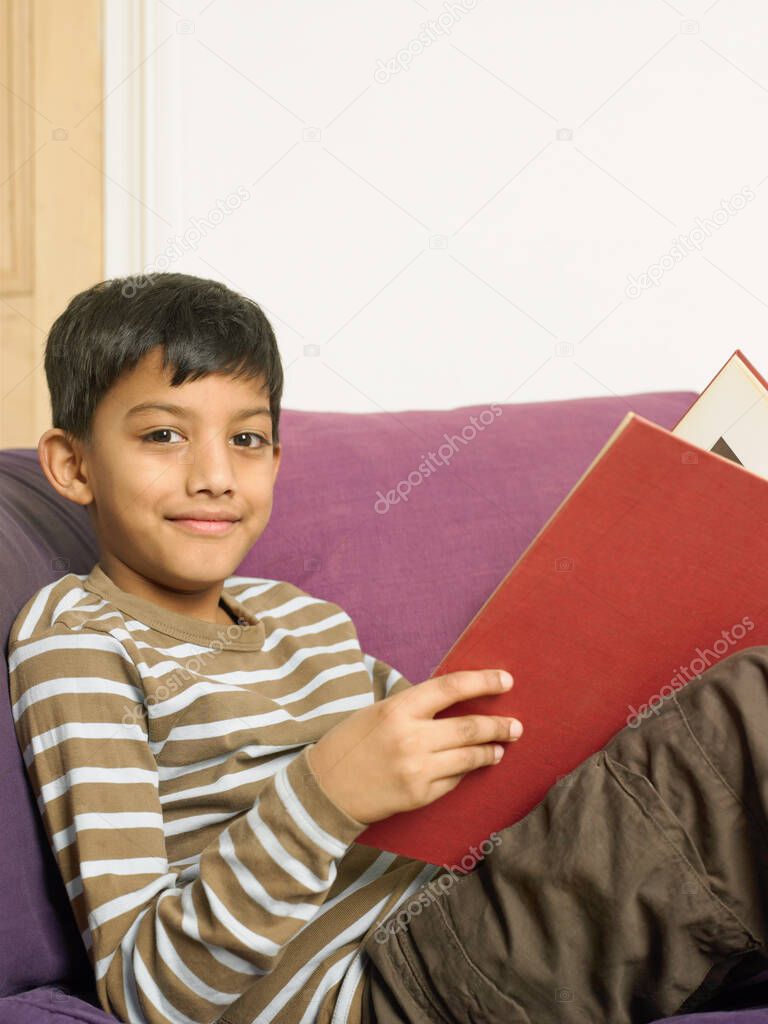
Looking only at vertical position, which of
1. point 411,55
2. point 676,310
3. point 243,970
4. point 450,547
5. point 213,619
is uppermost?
point 411,55

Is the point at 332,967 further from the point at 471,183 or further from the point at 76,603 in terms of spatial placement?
the point at 471,183

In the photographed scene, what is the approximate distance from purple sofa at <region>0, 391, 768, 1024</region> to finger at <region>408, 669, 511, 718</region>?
369 millimetres

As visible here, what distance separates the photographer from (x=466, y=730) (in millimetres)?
691

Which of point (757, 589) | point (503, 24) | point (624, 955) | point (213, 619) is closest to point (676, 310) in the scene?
point (503, 24)

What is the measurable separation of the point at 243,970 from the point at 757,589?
1.30 ft

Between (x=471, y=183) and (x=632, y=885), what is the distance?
Answer: 4.33ft

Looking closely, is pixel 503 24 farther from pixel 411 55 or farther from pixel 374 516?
pixel 374 516

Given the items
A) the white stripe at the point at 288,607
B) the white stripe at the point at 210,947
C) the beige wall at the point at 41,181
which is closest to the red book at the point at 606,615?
the white stripe at the point at 210,947

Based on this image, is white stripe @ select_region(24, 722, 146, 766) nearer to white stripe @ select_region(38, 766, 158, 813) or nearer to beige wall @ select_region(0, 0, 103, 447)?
white stripe @ select_region(38, 766, 158, 813)

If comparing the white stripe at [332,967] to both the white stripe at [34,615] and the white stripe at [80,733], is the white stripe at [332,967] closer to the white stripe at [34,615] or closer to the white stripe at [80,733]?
the white stripe at [80,733]

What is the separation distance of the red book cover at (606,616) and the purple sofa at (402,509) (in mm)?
384

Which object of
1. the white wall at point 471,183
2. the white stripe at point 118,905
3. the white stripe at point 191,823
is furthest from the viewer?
the white wall at point 471,183

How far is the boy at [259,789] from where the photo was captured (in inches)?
25.8

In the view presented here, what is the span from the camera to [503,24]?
1730 mm
